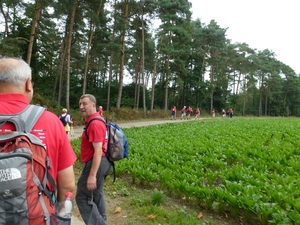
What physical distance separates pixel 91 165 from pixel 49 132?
1.78 metres

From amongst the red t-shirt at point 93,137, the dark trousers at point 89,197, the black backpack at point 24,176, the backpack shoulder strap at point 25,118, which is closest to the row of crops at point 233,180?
the dark trousers at point 89,197

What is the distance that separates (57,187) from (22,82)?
0.84 meters

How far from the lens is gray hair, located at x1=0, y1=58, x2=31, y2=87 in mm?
1714

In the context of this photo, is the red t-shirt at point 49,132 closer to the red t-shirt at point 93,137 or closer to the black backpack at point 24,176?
the black backpack at point 24,176

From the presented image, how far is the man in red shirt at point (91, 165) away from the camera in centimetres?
326

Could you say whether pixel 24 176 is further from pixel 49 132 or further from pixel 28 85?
pixel 28 85

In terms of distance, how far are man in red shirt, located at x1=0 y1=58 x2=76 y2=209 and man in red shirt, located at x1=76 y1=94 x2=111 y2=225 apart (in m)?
1.35

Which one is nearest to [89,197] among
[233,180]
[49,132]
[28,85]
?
[49,132]

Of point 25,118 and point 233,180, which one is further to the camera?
point 233,180

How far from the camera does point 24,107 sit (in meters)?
1.69

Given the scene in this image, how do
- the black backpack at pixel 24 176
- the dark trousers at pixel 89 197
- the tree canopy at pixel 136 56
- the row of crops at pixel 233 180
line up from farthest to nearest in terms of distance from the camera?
the tree canopy at pixel 136 56 → the row of crops at pixel 233 180 → the dark trousers at pixel 89 197 → the black backpack at pixel 24 176

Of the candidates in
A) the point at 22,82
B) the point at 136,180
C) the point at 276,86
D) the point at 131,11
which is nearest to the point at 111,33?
the point at 131,11

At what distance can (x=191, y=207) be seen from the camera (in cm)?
529

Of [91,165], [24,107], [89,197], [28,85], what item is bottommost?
[89,197]
